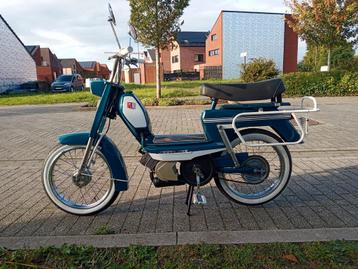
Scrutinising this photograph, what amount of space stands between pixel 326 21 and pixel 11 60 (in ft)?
90.9

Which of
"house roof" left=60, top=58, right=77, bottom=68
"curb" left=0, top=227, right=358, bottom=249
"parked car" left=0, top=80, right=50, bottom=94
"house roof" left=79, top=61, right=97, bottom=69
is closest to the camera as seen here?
"curb" left=0, top=227, right=358, bottom=249

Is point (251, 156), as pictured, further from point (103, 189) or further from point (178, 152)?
point (103, 189)

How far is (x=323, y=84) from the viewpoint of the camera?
13641mm

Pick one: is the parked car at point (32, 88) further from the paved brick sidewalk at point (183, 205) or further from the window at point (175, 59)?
the window at point (175, 59)

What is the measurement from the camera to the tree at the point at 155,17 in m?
12.0

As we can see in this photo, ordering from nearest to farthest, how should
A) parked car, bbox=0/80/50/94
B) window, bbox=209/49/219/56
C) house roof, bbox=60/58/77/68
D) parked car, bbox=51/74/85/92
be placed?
parked car, bbox=51/74/85/92 < parked car, bbox=0/80/50/94 < window, bbox=209/49/219/56 < house roof, bbox=60/58/77/68

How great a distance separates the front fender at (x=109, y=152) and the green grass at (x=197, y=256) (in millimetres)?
742

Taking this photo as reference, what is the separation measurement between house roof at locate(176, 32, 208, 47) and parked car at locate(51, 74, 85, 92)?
27014 millimetres

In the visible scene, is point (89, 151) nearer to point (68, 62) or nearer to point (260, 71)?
point (260, 71)

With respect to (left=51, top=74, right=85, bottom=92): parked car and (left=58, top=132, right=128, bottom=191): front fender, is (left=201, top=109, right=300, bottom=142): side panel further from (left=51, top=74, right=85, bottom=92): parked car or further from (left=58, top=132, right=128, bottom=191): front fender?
(left=51, top=74, right=85, bottom=92): parked car

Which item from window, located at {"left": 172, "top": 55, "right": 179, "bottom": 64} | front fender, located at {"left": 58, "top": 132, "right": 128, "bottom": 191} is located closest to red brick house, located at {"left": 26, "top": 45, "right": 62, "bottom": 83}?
window, located at {"left": 172, "top": 55, "right": 179, "bottom": 64}

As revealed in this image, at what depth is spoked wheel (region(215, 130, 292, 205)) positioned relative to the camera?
2984mm

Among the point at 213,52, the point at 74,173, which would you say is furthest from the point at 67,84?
the point at 213,52

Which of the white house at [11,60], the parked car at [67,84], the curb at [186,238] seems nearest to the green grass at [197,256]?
the curb at [186,238]
